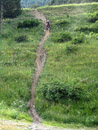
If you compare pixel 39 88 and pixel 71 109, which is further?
pixel 39 88

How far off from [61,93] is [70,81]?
5.59ft

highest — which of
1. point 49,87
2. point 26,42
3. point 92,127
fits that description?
point 26,42

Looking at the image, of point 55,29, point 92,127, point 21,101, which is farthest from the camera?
point 55,29

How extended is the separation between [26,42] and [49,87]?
14.2 meters

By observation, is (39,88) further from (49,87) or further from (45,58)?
(45,58)

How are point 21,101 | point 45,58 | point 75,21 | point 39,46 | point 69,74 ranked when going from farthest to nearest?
point 75,21 → point 39,46 → point 45,58 → point 69,74 → point 21,101

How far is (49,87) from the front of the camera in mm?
16531

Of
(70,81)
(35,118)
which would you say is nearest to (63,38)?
(70,81)

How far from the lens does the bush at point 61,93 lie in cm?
1580

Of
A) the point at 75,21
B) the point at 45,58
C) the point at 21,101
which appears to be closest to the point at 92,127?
the point at 21,101

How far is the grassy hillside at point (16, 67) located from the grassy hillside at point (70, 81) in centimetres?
135

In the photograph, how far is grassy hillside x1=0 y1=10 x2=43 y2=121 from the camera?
49.5 ft

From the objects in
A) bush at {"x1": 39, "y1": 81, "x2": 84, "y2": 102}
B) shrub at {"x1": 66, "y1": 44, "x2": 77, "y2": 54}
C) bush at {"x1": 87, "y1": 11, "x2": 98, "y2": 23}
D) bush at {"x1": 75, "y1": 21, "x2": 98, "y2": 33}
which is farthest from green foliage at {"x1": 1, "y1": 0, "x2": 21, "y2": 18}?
bush at {"x1": 39, "y1": 81, "x2": 84, "y2": 102}

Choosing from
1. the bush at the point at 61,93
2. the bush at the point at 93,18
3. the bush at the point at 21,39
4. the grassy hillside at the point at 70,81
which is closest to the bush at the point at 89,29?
the grassy hillside at the point at 70,81
